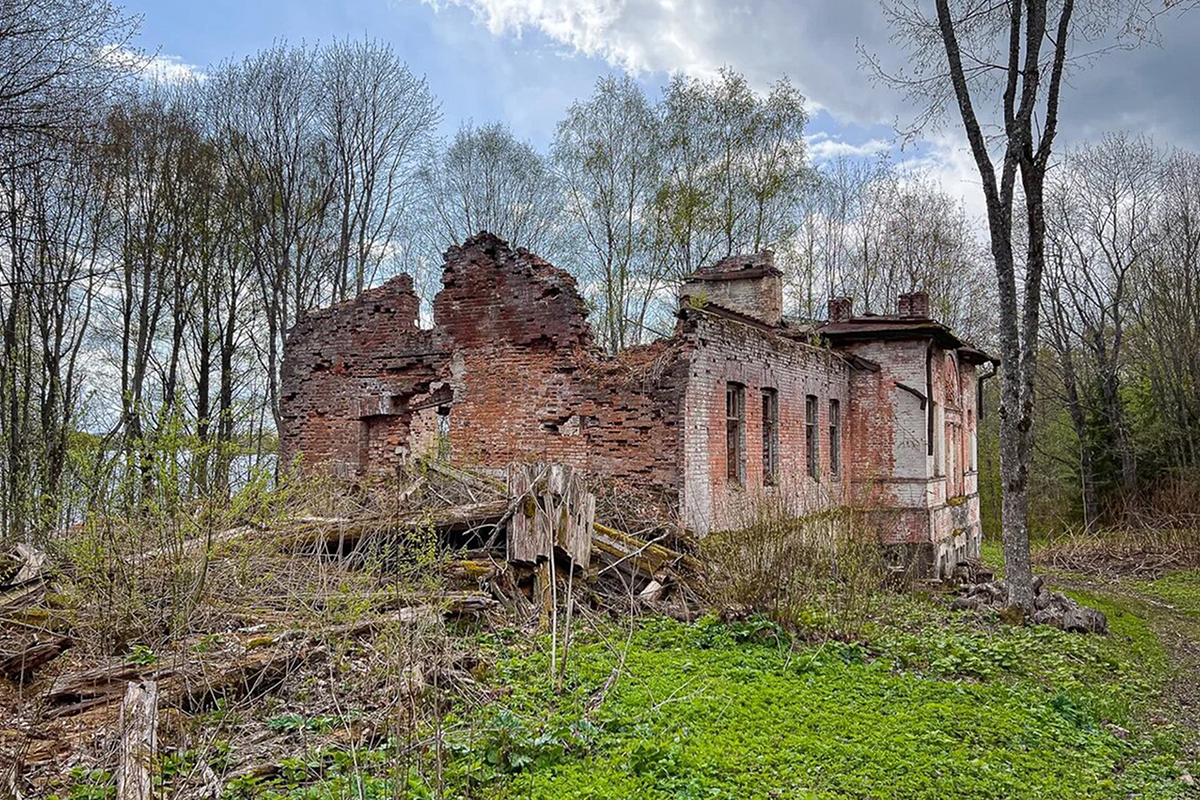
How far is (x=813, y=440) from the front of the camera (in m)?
17.9

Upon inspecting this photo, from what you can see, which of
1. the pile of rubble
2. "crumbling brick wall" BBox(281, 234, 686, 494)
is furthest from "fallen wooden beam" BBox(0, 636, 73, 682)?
the pile of rubble

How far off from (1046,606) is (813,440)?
6.17 m

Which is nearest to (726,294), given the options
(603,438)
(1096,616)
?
(603,438)

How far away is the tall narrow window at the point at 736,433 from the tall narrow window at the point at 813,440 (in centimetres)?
323

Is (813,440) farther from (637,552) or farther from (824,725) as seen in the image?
(824,725)

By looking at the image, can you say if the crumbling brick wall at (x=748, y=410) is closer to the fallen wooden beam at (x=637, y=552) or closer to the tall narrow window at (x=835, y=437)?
the tall narrow window at (x=835, y=437)

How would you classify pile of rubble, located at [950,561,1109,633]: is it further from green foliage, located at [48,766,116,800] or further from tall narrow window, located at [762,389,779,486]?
green foliage, located at [48,766,116,800]

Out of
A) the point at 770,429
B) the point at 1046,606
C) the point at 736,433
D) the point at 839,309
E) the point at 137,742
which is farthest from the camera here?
the point at 839,309

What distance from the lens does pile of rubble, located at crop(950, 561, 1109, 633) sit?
38.6ft

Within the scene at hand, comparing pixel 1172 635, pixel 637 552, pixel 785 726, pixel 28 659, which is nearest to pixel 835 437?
pixel 1172 635

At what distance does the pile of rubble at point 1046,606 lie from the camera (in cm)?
1177

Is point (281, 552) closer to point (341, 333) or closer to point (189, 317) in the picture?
point (341, 333)

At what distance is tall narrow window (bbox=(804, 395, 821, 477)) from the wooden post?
568 inches

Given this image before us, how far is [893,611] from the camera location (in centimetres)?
1052
